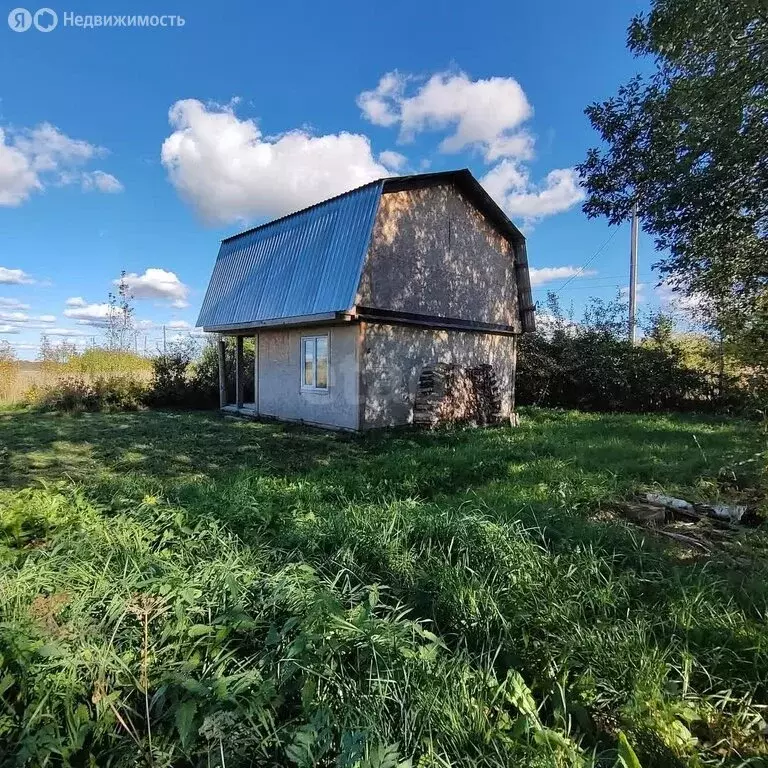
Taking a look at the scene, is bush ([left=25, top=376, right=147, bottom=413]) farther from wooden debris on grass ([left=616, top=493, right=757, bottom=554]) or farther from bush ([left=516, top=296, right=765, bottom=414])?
wooden debris on grass ([left=616, top=493, right=757, bottom=554])

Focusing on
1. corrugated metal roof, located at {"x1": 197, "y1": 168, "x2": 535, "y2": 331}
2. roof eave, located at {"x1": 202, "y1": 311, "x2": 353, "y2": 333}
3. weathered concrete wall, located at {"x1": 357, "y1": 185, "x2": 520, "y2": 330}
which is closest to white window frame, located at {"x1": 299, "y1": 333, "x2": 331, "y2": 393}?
roof eave, located at {"x1": 202, "y1": 311, "x2": 353, "y2": 333}

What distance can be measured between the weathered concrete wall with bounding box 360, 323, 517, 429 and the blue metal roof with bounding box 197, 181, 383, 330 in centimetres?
120

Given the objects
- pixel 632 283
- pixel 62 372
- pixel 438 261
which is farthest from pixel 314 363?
pixel 632 283

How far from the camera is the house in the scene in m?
9.48

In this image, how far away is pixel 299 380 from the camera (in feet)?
36.4

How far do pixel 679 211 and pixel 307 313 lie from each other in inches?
263

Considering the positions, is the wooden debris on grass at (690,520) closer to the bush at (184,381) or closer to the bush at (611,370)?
the bush at (611,370)

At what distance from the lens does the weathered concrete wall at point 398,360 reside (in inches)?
376

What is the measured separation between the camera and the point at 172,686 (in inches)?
67.5

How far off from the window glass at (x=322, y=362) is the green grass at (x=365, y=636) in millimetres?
6477

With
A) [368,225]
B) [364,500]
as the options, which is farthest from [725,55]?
[364,500]

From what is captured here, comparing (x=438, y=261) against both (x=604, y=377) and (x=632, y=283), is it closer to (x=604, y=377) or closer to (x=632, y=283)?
(x=604, y=377)
